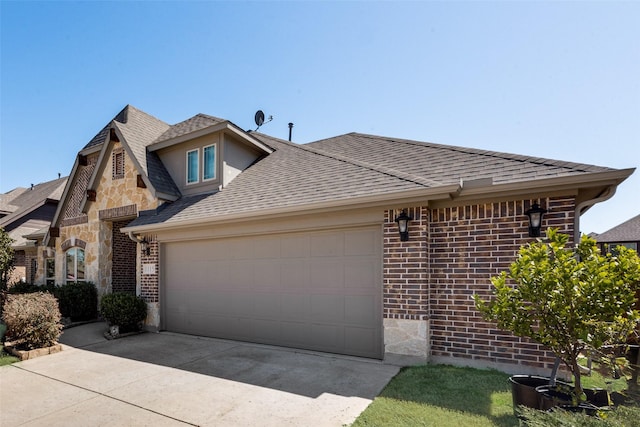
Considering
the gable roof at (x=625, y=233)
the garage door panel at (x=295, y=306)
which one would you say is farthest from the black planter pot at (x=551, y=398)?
the gable roof at (x=625, y=233)

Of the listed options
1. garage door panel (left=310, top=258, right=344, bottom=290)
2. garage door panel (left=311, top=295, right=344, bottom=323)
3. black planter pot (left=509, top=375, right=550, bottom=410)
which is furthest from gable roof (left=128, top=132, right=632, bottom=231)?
black planter pot (left=509, top=375, right=550, bottom=410)

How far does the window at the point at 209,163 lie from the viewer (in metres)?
10.1

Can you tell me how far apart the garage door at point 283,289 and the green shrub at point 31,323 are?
245cm

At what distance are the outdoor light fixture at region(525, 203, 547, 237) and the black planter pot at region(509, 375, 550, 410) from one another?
2.20 metres

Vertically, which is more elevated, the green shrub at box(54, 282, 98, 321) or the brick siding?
the brick siding

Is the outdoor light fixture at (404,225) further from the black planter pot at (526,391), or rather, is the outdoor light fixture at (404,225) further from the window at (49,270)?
the window at (49,270)

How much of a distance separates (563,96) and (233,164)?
8.58 m

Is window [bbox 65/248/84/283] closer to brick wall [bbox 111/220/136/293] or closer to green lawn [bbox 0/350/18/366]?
brick wall [bbox 111/220/136/293]

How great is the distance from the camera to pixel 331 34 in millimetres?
8570

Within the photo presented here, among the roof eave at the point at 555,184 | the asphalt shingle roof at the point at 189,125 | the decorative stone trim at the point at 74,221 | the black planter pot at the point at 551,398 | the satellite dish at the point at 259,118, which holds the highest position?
the satellite dish at the point at 259,118

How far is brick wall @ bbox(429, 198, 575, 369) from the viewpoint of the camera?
5.33 meters

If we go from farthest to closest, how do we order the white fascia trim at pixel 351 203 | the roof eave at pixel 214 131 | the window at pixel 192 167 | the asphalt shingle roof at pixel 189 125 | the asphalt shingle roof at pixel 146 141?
the asphalt shingle roof at pixel 189 125
the window at pixel 192 167
the asphalt shingle roof at pixel 146 141
the roof eave at pixel 214 131
the white fascia trim at pixel 351 203

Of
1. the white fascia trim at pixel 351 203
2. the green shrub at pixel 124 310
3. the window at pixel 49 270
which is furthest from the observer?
the window at pixel 49 270

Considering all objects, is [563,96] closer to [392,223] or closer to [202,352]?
[392,223]
